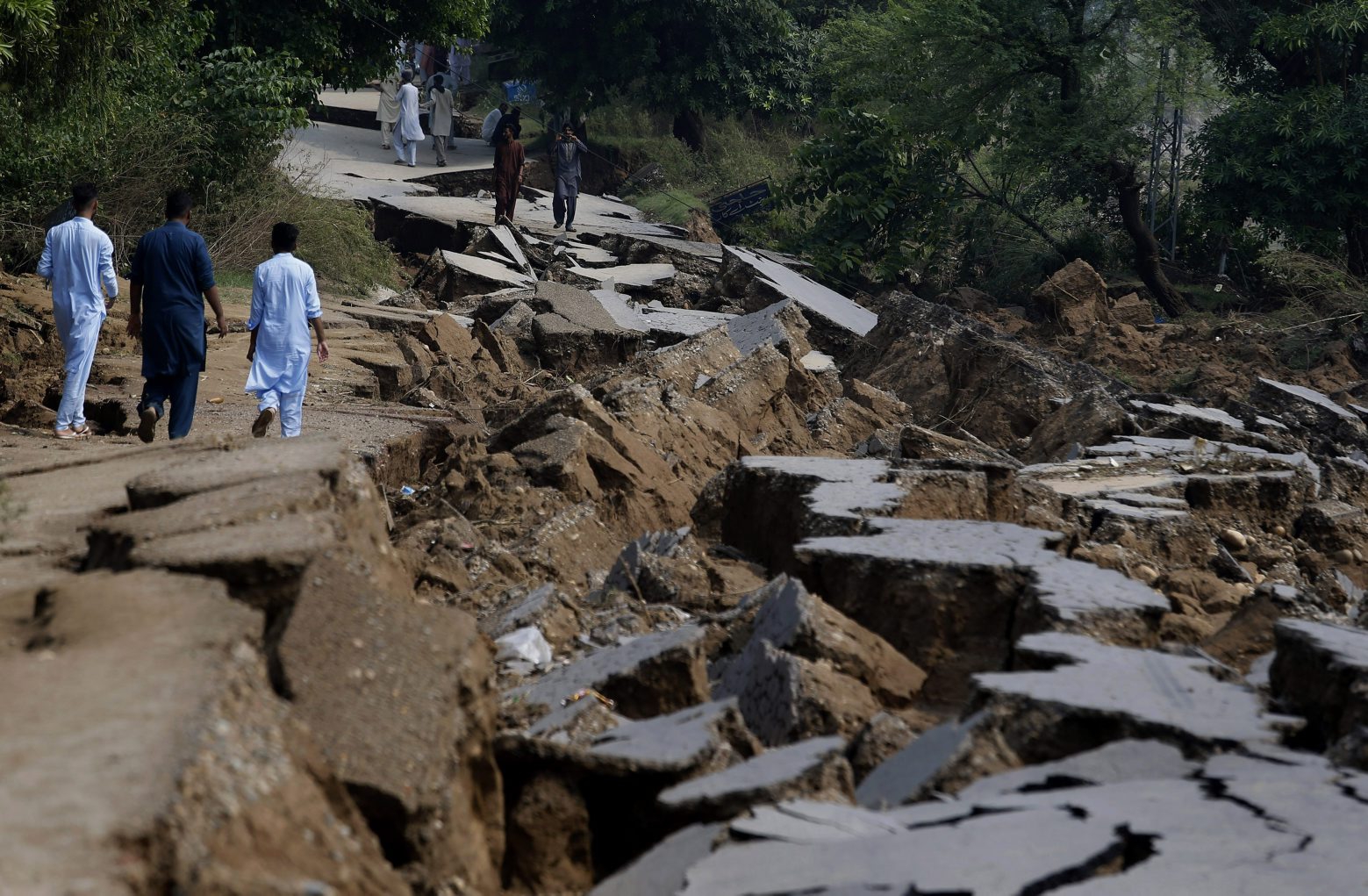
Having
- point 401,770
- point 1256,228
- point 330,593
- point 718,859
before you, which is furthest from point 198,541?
point 1256,228

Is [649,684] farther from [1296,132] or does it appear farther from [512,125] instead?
[512,125]

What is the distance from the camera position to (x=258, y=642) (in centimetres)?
248

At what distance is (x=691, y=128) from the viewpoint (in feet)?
79.3

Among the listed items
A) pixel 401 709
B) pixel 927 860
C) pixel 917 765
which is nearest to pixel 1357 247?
pixel 917 765

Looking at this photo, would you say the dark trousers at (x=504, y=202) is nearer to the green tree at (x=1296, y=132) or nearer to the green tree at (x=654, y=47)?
the green tree at (x=654, y=47)

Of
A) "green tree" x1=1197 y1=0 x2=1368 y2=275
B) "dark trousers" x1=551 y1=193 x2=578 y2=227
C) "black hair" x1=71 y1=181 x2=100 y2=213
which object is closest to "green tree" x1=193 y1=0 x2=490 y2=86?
"dark trousers" x1=551 y1=193 x2=578 y2=227

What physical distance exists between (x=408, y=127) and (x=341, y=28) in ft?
19.0

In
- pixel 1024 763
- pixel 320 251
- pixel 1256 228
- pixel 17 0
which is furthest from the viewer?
pixel 1256 228

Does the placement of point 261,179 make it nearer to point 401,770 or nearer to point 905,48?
point 905,48

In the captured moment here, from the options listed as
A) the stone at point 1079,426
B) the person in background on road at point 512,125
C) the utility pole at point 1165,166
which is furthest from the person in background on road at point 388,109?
the stone at point 1079,426

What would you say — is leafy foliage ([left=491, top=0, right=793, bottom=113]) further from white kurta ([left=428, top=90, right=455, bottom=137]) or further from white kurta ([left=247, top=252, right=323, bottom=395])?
white kurta ([left=247, top=252, right=323, bottom=395])

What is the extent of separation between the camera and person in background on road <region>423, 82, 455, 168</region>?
2150 centimetres

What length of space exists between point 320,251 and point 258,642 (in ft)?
35.9

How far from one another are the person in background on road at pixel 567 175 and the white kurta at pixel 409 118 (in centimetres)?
404
